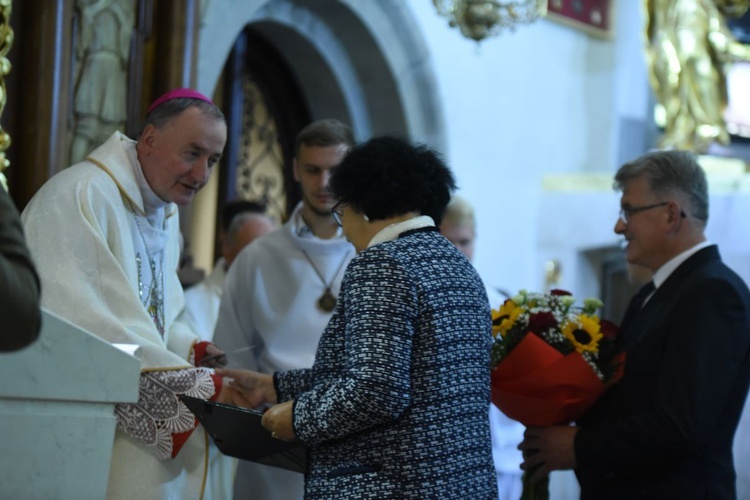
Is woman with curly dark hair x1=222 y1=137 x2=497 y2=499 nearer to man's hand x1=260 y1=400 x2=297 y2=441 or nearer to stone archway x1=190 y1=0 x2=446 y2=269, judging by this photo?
man's hand x1=260 y1=400 x2=297 y2=441

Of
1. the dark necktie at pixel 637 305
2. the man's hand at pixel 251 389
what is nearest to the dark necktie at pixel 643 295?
the dark necktie at pixel 637 305

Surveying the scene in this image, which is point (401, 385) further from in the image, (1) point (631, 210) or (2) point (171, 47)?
(2) point (171, 47)

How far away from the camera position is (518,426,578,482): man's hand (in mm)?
3711

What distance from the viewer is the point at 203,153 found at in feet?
11.3

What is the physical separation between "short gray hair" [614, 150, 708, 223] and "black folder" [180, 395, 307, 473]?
139cm

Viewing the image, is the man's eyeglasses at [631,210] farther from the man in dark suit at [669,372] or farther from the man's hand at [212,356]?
the man's hand at [212,356]

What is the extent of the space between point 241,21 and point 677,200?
12.2 ft

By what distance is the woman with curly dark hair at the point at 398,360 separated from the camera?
2.78 metres

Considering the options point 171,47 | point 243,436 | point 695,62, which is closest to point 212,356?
point 243,436

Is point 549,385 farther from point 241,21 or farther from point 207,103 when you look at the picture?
point 241,21

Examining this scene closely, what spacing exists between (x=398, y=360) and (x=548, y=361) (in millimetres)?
965

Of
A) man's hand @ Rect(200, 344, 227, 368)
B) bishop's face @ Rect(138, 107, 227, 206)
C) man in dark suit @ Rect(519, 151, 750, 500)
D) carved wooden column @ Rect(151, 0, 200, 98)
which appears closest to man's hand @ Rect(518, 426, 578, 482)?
man in dark suit @ Rect(519, 151, 750, 500)

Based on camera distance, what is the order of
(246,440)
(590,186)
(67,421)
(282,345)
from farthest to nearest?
1. (590,186)
2. (282,345)
3. (246,440)
4. (67,421)

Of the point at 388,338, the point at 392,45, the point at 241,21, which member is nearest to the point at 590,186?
the point at 392,45
